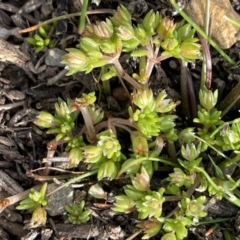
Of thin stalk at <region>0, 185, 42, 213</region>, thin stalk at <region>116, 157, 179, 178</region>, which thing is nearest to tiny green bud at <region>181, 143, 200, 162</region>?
thin stalk at <region>116, 157, 179, 178</region>

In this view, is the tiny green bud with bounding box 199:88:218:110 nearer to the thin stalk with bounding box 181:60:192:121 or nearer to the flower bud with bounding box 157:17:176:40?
the thin stalk with bounding box 181:60:192:121

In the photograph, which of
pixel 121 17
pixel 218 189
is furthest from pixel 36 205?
pixel 121 17

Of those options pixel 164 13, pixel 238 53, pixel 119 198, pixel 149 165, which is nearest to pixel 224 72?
pixel 238 53

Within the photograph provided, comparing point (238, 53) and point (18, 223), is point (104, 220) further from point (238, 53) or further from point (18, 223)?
point (238, 53)

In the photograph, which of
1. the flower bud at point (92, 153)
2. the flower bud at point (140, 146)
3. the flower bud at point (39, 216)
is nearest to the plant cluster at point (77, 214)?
the flower bud at point (39, 216)

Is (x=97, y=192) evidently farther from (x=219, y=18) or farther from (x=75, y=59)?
(x=219, y=18)
